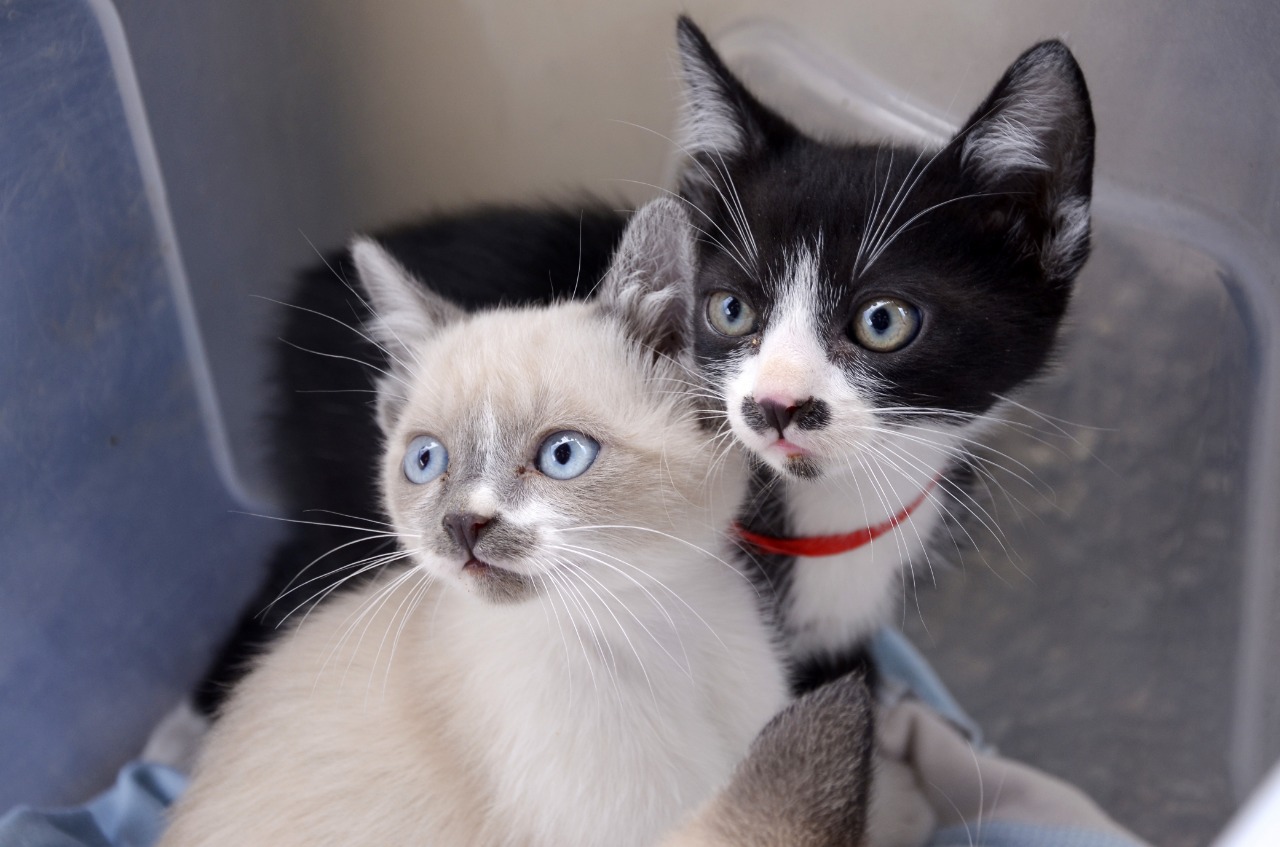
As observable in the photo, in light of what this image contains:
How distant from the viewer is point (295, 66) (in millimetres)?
1672

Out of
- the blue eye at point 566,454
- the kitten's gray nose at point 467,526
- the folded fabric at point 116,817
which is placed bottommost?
the folded fabric at point 116,817

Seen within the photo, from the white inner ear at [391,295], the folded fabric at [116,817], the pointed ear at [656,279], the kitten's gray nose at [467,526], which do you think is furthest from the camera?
the folded fabric at [116,817]

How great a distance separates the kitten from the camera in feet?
3.27

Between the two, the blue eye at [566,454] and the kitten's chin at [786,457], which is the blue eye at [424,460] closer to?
the blue eye at [566,454]

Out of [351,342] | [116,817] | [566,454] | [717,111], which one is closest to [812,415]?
[566,454]

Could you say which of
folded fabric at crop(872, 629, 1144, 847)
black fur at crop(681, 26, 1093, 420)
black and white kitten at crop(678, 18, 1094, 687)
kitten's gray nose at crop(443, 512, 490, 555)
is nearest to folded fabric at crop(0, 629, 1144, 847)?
folded fabric at crop(872, 629, 1144, 847)

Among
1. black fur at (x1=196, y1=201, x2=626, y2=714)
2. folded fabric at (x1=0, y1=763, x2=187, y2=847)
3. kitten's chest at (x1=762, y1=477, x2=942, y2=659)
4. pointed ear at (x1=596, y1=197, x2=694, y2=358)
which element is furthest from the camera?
black fur at (x1=196, y1=201, x2=626, y2=714)

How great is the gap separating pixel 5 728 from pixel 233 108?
3.22ft

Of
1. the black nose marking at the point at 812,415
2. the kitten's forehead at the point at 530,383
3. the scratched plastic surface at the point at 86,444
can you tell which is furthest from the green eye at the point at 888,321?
the scratched plastic surface at the point at 86,444

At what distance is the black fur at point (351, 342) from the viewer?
154 cm

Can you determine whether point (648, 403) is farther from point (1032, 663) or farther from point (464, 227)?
point (1032, 663)

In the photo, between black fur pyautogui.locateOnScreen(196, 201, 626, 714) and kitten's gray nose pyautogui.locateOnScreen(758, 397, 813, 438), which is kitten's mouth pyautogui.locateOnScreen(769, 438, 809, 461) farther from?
black fur pyautogui.locateOnScreen(196, 201, 626, 714)

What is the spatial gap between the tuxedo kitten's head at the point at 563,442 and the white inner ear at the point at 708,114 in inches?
12.9

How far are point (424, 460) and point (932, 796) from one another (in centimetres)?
87
